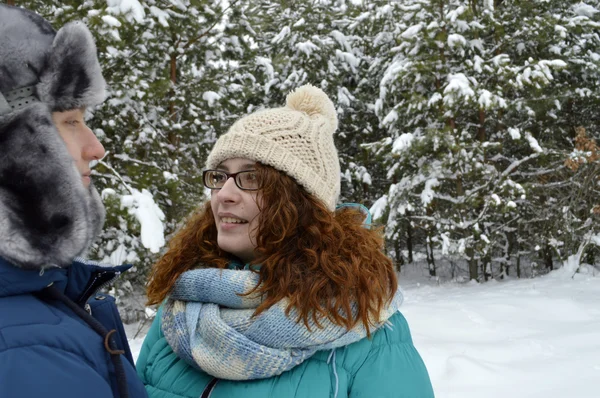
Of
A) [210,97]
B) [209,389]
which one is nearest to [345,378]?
[209,389]

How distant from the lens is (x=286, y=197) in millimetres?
1943

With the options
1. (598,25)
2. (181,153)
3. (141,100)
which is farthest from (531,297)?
(141,100)

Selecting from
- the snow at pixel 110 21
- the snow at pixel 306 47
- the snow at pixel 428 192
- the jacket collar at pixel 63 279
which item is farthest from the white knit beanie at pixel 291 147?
the snow at pixel 306 47

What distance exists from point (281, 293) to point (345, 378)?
382 millimetres

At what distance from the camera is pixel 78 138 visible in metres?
1.38

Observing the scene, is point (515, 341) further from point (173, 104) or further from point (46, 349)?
point (173, 104)

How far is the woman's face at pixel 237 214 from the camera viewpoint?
1976 millimetres

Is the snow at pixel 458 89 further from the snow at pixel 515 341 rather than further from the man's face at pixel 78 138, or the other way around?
the man's face at pixel 78 138

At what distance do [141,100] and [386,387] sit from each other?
709 cm

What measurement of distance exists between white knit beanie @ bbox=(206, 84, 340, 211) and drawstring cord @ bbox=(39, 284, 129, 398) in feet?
3.03

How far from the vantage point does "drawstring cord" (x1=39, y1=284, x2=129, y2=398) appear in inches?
47.8

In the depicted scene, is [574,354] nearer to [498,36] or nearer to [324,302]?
[324,302]

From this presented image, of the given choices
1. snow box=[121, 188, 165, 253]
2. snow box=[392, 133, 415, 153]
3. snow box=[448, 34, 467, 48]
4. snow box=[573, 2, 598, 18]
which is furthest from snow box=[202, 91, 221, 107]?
snow box=[573, 2, 598, 18]

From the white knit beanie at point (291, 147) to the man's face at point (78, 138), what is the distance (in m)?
0.66
